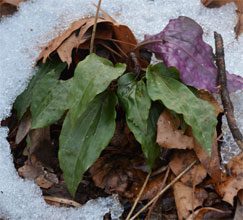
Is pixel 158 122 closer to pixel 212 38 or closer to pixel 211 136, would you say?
pixel 211 136

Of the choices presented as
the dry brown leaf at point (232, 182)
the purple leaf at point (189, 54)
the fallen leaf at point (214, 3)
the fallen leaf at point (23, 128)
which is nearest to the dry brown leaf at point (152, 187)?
the dry brown leaf at point (232, 182)

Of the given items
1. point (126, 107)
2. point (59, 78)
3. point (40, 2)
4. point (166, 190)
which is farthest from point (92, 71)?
point (40, 2)

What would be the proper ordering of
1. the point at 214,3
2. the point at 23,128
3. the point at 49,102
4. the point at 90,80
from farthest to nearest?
1. the point at 214,3
2. the point at 23,128
3. the point at 49,102
4. the point at 90,80

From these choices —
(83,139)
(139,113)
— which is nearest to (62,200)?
(83,139)

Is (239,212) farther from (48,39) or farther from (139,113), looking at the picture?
(48,39)

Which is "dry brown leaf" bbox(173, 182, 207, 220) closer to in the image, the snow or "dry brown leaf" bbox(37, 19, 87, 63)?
the snow
